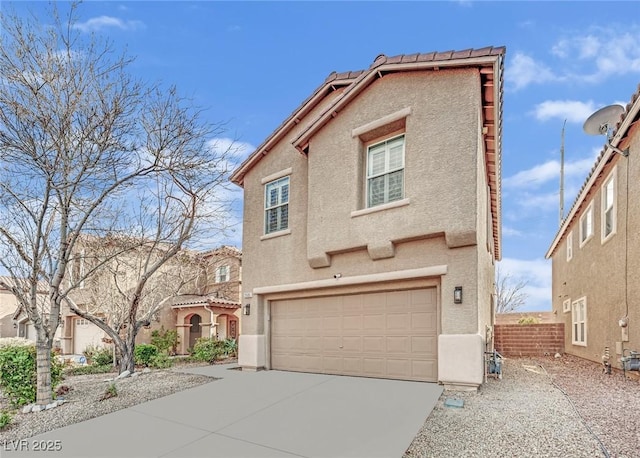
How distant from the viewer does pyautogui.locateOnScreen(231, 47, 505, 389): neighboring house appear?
8.16 metres

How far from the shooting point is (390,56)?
9.48 meters

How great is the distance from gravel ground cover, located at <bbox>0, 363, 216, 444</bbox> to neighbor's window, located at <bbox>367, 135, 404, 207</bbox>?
6360mm

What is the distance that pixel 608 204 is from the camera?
1162 centimetres

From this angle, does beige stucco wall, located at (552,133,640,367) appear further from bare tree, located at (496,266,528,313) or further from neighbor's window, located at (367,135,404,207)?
bare tree, located at (496,266,528,313)

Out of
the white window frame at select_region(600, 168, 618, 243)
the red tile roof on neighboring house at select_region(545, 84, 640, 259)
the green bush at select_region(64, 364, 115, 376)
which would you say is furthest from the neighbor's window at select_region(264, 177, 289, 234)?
the white window frame at select_region(600, 168, 618, 243)

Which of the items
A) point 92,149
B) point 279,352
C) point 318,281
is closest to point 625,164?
point 318,281

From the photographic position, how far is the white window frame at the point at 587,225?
13690 mm

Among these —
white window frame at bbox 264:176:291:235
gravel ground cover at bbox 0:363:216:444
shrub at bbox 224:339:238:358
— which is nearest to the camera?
gravel ground cover at bbox 0:363:216:444

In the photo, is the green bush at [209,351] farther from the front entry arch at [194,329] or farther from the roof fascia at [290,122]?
the roof fascia at [290,122]

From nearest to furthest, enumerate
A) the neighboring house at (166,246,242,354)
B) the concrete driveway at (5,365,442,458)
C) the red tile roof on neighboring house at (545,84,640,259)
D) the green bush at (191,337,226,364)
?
the concrete driveway at (5,365,442,458) < the red tile roof on neighboring house at (545,84,640,259) < the green bush at (191,337,226,364) < the neighboring house at (166,246,242,354)

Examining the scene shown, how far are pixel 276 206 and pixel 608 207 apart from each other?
9796mm

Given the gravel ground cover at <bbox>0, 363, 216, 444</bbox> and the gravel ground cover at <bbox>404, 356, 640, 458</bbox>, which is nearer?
the gravel ground cover at <bbox>404, 356, 640, 458</bbox>

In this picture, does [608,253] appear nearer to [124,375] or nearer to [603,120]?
[603,120]

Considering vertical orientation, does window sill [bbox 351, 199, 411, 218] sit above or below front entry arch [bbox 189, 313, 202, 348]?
above
